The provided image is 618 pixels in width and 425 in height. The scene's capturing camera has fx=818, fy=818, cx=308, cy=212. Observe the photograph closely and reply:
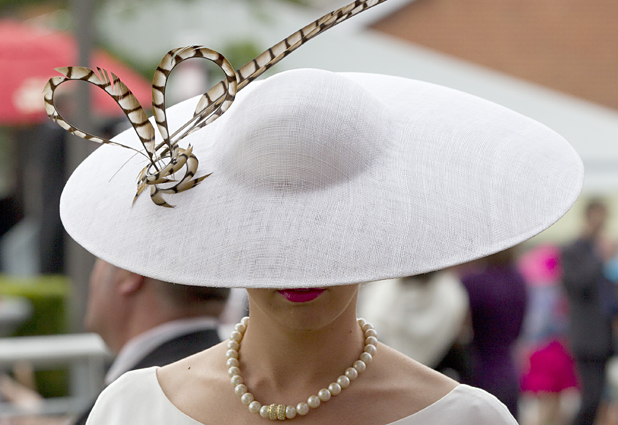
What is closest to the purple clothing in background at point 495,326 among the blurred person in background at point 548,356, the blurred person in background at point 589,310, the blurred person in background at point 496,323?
the blurred person in background at point 496,323

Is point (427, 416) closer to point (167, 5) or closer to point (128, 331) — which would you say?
point (128, 331)

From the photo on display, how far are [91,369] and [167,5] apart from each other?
626cm

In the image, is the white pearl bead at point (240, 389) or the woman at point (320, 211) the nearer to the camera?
the woman at point (320, 211)

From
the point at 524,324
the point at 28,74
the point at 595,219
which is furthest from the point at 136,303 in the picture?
the point at 28,74

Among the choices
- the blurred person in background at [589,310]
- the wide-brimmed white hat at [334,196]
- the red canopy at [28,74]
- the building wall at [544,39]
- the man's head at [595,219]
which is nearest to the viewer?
the wide-brimmed white hat at [334,196]

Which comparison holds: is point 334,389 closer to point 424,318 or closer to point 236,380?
point 236,380

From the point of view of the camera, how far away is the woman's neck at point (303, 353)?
128cm

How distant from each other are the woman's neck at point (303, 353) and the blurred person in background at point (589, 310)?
456cm

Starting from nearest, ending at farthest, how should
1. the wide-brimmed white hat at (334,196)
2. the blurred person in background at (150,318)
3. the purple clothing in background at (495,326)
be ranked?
the wide-brimmed white hat at (334,196), the blurred person in background at (150,318), the purple clothing in background at (495,326)

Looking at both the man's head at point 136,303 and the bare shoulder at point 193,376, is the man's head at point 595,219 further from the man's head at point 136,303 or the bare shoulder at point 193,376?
the bare shoulder at point 193,376

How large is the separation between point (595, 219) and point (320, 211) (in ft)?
16.8

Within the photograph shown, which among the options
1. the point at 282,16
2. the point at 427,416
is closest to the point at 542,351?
the point at 282,16

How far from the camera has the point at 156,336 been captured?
6.79 ft

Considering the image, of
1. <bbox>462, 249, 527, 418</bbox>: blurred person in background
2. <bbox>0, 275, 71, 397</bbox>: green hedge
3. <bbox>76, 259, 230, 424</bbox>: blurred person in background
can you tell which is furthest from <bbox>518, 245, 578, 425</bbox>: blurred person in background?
<bbox>76, 259, 230, 424</bbox>: blurred person in background
